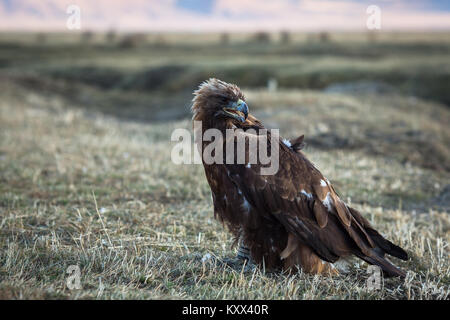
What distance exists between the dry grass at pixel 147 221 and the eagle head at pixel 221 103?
4.96 feet

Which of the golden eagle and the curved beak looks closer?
the golden eagle

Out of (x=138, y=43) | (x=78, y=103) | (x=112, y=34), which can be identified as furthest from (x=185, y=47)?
(x=78, y=103)

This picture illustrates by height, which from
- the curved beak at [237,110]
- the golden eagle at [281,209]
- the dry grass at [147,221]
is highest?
the curved beak at [237,110]

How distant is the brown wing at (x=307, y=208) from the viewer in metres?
4.47

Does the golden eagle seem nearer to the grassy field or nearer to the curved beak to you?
the curved beak

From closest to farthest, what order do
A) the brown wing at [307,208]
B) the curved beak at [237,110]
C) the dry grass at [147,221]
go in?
the dry grass at [147,221], the brown wing at [307,208], the curved beak at [237,110]

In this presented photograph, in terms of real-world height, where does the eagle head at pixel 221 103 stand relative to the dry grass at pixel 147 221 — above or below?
above

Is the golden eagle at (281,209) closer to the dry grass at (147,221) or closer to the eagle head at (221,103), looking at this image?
the eagle head at (221,103)

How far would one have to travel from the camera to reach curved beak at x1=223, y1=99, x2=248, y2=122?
460 cm

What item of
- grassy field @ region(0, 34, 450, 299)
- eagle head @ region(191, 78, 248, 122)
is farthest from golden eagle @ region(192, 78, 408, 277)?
grassy field @ region(0, 34, 450, 299)

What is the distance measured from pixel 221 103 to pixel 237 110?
174mm

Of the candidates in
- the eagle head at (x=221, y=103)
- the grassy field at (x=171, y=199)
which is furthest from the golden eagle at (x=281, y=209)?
the grassy field at (x=171, y=199)

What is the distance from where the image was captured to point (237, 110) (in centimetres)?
462
